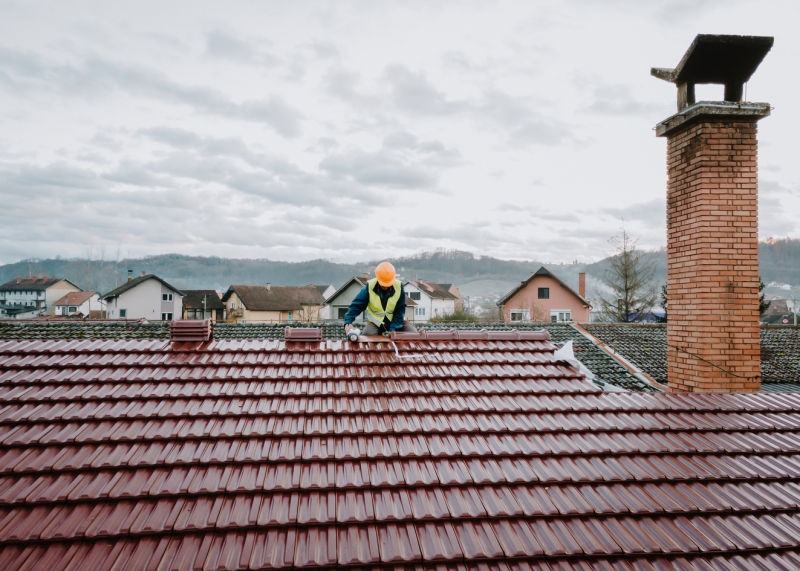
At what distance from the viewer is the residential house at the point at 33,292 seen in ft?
261

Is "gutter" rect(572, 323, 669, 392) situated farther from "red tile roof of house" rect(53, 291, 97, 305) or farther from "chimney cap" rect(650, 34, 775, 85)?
"red tile roof of house" rect(53, 291, 97, 305)

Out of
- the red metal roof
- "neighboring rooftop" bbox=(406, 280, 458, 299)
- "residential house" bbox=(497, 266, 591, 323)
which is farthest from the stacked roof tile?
"neighboring rooftop" bbox=(406, 280, 458, 299)

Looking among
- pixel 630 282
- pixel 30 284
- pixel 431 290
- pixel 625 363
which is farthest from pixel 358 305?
pixel 30 284

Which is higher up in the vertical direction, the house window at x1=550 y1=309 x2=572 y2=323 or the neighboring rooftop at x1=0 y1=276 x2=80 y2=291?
the neighboring rooftop at x1=0 y1=276 x2=80 y2=291

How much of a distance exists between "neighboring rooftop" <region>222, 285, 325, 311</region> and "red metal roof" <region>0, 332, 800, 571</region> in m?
48.5

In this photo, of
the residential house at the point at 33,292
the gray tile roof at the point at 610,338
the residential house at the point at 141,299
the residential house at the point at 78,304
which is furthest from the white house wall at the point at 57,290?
the gray tile roof at the point at 610,338

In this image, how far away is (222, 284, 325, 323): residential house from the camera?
5172 centimetres

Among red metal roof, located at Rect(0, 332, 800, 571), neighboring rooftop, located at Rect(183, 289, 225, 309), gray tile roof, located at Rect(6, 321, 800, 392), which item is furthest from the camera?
neighboring rooftop, located at Rect(183, 289, 225, 309)

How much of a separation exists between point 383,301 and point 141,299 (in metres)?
49.2

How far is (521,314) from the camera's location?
1767 inches

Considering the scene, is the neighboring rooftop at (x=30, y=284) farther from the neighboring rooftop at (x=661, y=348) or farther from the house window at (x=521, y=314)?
the neighboring rooftop at (x=661, y=348)

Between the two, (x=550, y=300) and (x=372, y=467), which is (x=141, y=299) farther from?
(x=372, y=467)

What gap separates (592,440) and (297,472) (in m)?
2.47

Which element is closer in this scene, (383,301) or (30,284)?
(383,301)
